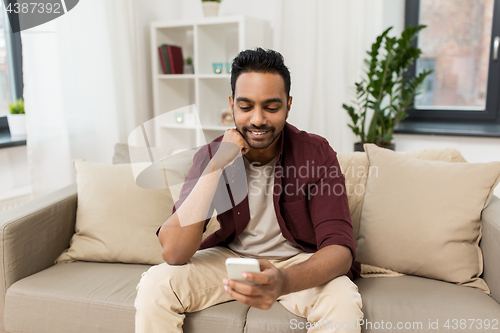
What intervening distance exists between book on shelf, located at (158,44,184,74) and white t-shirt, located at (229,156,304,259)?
74.0 inches

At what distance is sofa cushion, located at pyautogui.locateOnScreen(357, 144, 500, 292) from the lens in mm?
1407

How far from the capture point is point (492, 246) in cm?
135

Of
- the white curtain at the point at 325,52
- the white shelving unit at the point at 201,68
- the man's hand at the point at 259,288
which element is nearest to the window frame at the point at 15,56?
the white shelving unit at the point at 201,68

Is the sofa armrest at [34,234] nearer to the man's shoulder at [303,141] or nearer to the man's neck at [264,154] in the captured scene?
the man's neck at [264,154]

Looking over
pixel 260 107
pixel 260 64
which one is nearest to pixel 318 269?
pixel 260 107

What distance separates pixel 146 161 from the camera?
187 cm

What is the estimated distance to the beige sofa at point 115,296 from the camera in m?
1.23

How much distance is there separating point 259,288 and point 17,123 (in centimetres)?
A: 193

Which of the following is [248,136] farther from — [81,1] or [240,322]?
[81,1]

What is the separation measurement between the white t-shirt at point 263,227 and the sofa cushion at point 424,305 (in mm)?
283

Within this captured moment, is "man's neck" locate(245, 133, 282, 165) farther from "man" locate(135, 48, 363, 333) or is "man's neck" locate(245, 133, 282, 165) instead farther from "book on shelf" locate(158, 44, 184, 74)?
"book on shelf" locate(158, 44, 184, 74)

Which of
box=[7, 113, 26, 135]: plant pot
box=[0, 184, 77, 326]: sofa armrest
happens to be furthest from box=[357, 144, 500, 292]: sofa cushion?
box=[7, 113, 26, 135]: plant pot

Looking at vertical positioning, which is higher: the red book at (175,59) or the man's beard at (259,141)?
the red book at (175,59)

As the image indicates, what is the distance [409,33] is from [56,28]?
2012mm
